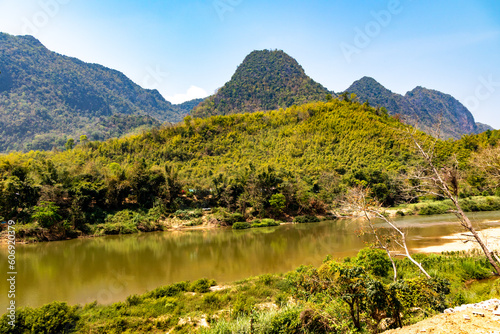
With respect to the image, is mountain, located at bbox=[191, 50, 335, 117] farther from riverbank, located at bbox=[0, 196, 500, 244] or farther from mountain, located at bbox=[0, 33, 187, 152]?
riverbank, located at bbox=[0, 196, 500, 244]

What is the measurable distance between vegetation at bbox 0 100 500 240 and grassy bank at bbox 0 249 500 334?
2.57 meters

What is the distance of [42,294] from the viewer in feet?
33.4

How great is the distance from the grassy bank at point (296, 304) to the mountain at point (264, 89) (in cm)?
9214

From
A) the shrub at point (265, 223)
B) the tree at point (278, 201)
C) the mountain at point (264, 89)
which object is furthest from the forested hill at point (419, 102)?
the shrub at point (265, 223)

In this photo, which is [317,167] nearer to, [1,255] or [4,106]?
[1,255]

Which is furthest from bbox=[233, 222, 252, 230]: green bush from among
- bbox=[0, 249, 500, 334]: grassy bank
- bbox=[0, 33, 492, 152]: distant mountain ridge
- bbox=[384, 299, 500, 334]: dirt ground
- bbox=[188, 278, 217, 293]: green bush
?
bbox=[0, 33, 492, 152]: distant mountain ridge

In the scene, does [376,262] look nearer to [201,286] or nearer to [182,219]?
[201,286]

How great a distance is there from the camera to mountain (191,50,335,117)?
340 feet

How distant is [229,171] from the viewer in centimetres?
4003

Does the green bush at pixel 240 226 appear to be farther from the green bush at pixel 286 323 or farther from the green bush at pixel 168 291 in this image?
the green bush at pixel 286 323

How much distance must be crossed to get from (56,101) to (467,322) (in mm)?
157638

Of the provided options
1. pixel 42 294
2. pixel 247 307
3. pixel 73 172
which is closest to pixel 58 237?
pixel 73 172

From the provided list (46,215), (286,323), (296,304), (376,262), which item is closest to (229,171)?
(46,215)

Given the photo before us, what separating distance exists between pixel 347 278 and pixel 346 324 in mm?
830
